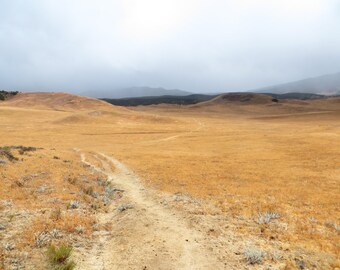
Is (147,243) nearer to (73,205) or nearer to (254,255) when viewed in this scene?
(254,255)

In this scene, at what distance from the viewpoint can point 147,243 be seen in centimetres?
1505

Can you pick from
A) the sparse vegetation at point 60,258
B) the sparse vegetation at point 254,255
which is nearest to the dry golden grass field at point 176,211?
the sparse vegetation at point 254,255

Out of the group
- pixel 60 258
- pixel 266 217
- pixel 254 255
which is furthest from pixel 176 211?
pixel 60 258

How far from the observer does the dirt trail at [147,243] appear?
13.1m

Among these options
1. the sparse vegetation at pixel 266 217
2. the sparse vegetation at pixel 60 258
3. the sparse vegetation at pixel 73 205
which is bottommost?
the sparse vegetation at pixel 266 217

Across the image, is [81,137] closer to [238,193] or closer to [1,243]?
[238,193]

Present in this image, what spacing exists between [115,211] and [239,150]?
3981 centimetres

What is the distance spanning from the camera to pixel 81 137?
261ft

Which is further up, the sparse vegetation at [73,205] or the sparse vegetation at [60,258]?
the sparse vegetation at [60,258]

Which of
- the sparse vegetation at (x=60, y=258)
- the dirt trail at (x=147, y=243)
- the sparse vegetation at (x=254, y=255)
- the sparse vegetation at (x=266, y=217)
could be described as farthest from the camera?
the sparse vegetation at (x=266, y=217)

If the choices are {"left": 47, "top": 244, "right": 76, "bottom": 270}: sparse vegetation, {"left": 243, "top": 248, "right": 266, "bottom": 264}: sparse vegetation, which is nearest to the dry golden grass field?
{"left": 243, "top": 248, "right": 266, "bottom": 264}: sparse vegetation

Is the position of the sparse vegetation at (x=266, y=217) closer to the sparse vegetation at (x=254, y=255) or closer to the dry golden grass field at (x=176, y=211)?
the dry golden grass field at (x=176, y=211)

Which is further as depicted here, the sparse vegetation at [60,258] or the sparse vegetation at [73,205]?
the sparse vegetation at [73,205]

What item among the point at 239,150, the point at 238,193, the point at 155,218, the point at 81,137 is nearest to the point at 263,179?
the point at 238,193
